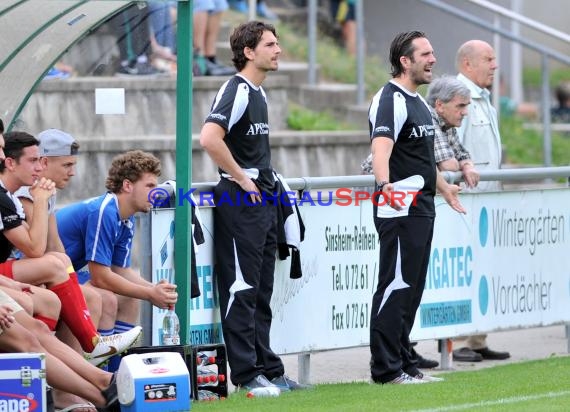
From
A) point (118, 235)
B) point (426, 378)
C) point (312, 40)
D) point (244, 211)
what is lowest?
point (426, 378)

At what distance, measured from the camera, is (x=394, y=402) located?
846cm

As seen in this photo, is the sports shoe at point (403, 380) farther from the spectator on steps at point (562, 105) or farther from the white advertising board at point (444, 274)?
the spectator on steps at point (562, 105)

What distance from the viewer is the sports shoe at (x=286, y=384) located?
9.20m

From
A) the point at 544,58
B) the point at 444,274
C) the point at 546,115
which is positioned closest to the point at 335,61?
the point at 544,58

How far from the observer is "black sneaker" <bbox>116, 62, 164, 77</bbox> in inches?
522

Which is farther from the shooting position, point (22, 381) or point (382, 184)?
point (382, 184)

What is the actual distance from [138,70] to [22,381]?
636 cm

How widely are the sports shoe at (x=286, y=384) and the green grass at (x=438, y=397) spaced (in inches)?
4.2

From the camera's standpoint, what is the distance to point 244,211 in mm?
9039

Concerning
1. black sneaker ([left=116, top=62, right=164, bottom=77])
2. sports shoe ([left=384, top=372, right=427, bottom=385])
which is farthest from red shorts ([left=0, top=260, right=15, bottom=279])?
black sneaker ([left=116, top=62, right=164, bottom=77])

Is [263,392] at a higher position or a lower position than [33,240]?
lower

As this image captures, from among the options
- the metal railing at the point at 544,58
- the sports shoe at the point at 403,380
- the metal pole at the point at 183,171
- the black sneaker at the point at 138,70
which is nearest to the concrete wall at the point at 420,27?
the metal railing at the point at 544,58

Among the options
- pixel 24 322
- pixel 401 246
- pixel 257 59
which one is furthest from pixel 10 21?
pixel 401 246

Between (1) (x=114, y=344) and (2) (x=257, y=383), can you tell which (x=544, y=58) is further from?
(1) (x=114, y=344)
